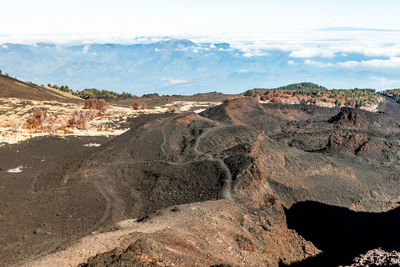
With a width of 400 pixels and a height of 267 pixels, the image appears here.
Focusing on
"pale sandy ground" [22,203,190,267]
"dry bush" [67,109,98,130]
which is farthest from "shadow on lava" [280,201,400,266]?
"dry bush" [67,109,98,130]

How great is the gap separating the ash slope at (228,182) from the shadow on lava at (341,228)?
720 millimetres

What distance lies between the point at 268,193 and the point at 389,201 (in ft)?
35.8

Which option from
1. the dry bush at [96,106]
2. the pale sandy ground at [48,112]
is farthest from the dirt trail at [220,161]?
the dry bush at [96,106]

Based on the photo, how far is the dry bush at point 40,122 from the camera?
41.3m

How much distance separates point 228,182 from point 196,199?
7.49 ft

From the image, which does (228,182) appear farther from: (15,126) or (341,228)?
(15,126)

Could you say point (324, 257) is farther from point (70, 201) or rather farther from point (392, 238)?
point (70, 201)

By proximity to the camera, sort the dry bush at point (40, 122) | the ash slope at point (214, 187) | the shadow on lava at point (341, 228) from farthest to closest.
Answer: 1. the dry bush at point (40, 122)
2. the shadow on lava at point (341, 228)
3. the ash slope at point (214, 187)

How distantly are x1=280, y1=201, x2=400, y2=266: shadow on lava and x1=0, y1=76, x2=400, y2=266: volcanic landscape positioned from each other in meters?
0.08

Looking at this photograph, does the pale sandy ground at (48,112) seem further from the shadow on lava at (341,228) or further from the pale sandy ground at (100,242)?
the shadow on lava at (341,228)

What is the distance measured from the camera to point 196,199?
66.4 ft

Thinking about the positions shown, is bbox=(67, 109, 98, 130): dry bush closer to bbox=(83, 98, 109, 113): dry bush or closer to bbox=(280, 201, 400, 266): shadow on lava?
bbox=(83, 98, 109, 113): dry bush

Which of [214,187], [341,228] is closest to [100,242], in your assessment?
[214,187]

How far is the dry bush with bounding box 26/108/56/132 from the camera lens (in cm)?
4131
